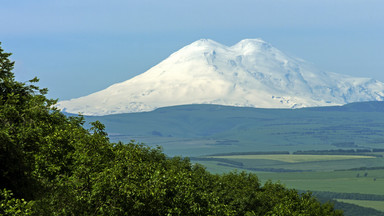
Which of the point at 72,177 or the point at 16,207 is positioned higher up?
the point at 72,177

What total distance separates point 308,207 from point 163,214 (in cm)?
3472

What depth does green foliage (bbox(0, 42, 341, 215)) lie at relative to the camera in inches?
1837

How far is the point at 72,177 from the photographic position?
5081cm

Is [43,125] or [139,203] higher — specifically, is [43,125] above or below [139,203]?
above

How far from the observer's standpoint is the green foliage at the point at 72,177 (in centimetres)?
4666

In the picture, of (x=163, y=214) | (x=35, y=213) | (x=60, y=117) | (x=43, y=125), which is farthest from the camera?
(x=60, y=117)

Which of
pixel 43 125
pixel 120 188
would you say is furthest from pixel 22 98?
pixel 120 188

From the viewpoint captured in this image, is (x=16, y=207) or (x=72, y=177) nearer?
(x=16, y=207)

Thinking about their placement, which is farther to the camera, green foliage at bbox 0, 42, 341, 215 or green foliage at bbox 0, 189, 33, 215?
green foliage at bbox 0, 42, 341, 215

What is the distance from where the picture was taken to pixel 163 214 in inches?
2040

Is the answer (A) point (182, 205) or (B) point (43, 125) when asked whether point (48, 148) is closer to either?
(B) point (43, 125)

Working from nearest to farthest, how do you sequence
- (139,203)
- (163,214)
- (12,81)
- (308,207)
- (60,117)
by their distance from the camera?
(139,203), (163,214), (12,81), (308,207), (60,117)

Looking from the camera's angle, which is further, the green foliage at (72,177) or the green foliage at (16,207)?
the green foliage at (72,177)

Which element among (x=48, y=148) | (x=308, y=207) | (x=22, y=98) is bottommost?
(x=308, y=207)
